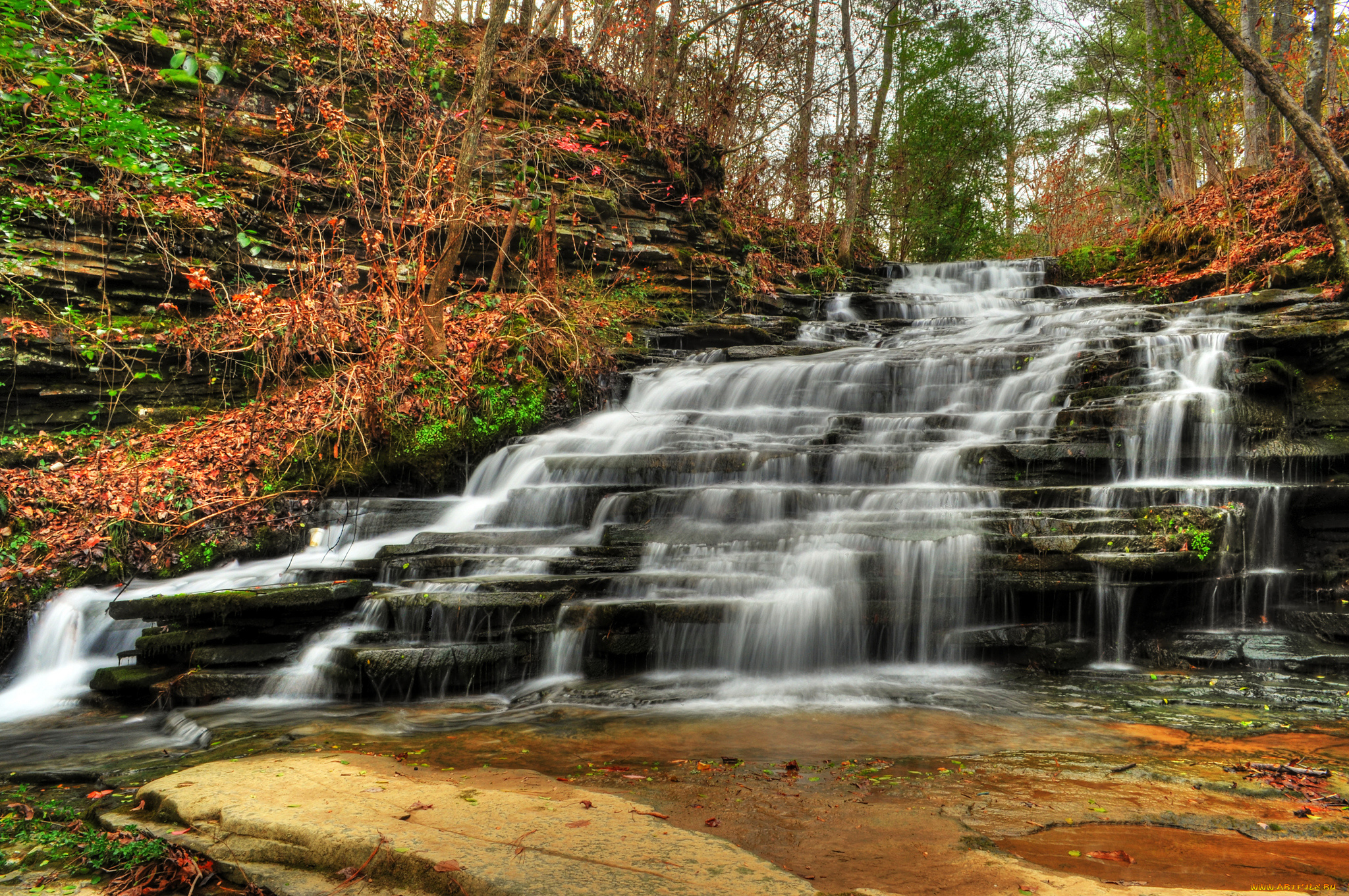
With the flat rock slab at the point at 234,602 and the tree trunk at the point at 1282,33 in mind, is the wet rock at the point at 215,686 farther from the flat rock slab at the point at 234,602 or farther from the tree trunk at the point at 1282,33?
the tree trunk at the point at 1282,33

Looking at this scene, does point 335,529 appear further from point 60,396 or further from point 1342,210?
point 1342,210

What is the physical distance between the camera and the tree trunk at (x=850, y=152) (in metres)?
17.1

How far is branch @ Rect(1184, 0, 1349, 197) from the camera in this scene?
8.48 m

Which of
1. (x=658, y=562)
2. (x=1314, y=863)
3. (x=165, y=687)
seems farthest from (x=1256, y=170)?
(x=165, y=687)

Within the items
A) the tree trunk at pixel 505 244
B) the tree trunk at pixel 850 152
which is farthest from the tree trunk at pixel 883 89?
the tree trunk at pixel 505 244

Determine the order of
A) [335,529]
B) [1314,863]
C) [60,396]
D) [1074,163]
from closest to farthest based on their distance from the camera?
[1314,863]
[335,529]
[60,396]
[1074,163]

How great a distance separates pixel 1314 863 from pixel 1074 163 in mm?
28052

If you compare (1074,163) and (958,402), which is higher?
(1074,163)

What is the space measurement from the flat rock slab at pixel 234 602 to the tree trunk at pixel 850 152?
14.6 metres

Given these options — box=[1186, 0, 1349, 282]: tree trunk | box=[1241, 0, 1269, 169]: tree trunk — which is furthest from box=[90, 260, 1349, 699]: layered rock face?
box=[1241, 0, 1269, 169]: tree trunk

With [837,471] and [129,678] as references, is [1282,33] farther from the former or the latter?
[129,678]

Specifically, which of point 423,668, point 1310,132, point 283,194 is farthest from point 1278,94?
point 283,194

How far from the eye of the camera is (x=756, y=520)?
7277mm

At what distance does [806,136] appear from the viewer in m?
18.1
